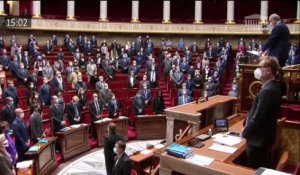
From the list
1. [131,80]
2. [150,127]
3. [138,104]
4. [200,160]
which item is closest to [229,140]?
[200,160]

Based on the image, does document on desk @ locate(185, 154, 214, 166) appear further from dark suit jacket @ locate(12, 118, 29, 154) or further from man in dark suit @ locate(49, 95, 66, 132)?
man in dark suit @ locate(49, 95, 66, 132)

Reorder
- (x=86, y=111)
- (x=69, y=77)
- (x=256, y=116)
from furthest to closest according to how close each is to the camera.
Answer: (x=69, y=77), (x=86, y=111), (x=256, y=116)

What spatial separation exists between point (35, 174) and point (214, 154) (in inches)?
154

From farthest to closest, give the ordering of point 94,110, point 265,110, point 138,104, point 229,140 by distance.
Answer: point 138,104 → point 94,110 → point 229,140 → point 265,110

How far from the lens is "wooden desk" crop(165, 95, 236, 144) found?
5562 mm

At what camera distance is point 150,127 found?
34.7 ft

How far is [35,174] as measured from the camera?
6.69m

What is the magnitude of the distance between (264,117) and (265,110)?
2.7 inches

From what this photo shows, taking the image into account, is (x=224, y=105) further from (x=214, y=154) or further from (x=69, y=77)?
(x=69, y=77)

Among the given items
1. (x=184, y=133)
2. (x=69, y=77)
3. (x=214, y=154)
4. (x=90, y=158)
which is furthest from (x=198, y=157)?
(x=69, y=77)

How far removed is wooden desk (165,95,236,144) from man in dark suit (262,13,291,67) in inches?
54.0

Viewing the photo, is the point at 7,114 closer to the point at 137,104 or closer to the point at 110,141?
the point at 110,141

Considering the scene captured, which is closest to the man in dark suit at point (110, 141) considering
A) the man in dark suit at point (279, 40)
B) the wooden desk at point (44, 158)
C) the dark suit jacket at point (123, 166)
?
the dark suit jacket at point (123, 166)

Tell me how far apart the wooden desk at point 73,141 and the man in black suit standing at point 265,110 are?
223 inches
